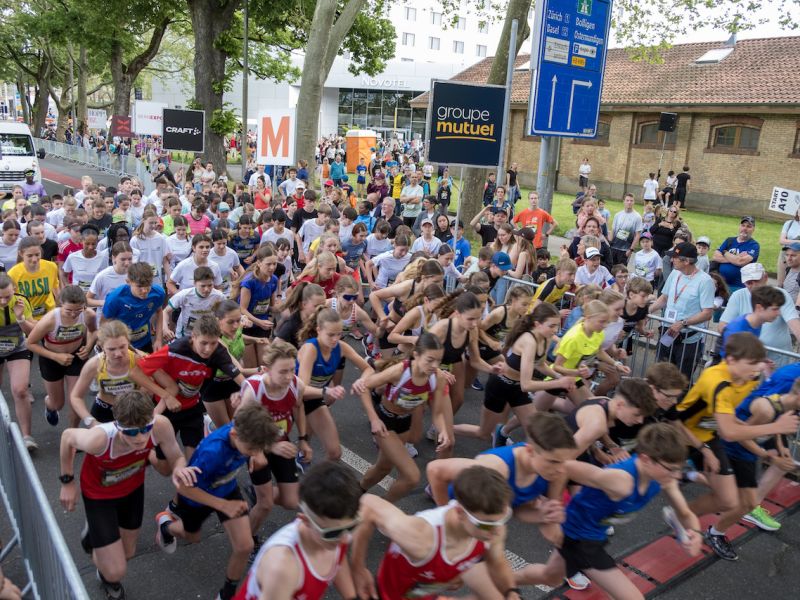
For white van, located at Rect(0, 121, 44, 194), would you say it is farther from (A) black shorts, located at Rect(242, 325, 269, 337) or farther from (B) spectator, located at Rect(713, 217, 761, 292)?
(B) spectator, located at Rect(713, 217, 761, 292)

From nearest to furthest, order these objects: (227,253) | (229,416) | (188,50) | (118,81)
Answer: (229,416), (227,253), (118,81), (188,50)

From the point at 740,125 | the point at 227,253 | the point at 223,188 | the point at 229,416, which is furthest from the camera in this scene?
the point at 740,125

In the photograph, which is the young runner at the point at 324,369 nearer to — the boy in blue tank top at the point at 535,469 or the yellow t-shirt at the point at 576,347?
the boy in blue tank top at the point at 535,469

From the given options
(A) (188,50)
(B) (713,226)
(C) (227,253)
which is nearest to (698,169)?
(B) (713,226)

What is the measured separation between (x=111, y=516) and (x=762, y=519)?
190 inches

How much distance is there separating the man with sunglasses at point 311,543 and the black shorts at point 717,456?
3142 mm

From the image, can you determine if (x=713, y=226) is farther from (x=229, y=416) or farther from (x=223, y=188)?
(x=229, y=416)

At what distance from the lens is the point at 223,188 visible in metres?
15.0

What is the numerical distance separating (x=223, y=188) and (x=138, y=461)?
37.7 ft

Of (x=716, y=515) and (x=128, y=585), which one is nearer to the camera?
(x=128, y=585)

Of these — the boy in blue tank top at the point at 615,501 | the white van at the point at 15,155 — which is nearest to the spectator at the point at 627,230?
the boy in blue tank top at the point at 615,501

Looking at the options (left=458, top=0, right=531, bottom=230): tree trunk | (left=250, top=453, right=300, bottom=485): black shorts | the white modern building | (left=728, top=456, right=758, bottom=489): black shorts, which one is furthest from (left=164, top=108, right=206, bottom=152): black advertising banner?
the white modern building

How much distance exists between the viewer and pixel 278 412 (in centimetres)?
490

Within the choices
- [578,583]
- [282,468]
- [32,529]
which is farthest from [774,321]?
[32,529]
